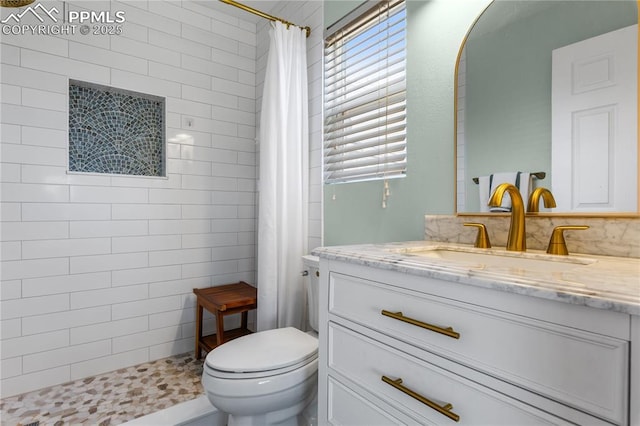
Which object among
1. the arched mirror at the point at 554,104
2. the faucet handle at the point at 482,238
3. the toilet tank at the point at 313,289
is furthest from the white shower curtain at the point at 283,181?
the faucet handle at the point at 482,238

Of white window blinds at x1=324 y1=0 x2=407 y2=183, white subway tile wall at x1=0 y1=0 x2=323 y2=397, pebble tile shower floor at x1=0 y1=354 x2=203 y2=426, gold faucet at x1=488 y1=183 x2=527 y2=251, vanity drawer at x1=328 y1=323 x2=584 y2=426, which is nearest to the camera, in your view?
vanity drawer at x1=328 y1=323 x2=584 y2=426

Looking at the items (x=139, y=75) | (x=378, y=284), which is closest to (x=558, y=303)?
(x=378, y=284)

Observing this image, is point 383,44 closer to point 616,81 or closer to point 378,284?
point 616,81

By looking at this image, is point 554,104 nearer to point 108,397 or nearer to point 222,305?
point 222,305

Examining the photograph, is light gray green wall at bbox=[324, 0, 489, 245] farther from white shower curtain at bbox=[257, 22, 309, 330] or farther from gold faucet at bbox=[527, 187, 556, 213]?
white shower curtain at bbox=[257, 22, 309, 330]

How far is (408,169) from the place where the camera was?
Answer: 157 cm

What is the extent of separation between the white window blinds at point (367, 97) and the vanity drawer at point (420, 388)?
90 centimetres

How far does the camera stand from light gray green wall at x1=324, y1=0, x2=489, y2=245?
139 centimetres

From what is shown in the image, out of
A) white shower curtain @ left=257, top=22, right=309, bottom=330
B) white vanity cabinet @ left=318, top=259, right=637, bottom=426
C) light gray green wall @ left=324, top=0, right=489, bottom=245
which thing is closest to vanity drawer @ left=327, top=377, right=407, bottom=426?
white vanity cabinet @ left=318, top=259, right=637, bottom=426

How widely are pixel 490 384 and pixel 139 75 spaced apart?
264 centimetres

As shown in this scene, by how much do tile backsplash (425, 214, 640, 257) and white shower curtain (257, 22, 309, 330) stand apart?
94cm

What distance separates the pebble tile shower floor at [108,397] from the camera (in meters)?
1.75

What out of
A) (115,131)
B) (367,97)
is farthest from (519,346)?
(115,131)

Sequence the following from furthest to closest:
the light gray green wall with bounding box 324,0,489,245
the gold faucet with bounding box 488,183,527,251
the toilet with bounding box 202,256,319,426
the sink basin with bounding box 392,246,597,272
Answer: the light gray green wall with bounding box 324,0,489,245 < the toilet with bounding box 202,256,319,426 < the gold faucet with bounding box 488,183,527,251 < the sink basin with bounding box 392,246,597,272
